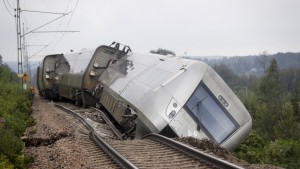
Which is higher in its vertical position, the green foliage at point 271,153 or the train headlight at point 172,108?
the train headlight at point 172,108

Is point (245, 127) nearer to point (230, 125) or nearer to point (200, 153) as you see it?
point (230, 125)

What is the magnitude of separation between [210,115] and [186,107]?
0.71 m

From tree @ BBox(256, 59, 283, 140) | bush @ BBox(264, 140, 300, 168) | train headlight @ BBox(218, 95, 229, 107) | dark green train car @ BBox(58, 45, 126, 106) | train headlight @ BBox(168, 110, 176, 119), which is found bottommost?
tree @ BBox(256, 59, 283, 140)

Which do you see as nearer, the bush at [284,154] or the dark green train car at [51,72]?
the bush at [284,154]

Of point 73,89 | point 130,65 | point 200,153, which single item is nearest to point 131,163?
point 200,153

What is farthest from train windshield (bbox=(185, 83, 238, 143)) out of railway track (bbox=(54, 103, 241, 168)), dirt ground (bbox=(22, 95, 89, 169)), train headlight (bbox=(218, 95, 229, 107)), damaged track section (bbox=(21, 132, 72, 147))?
damaged track section (bbox=(21, 132, 72, 147))

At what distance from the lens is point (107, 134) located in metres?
13.2

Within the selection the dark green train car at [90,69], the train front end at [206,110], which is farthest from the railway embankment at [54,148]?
the dark green train car at [90,69]

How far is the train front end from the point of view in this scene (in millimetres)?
10578

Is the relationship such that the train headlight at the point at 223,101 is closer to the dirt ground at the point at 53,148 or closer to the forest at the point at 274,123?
the dirt ground at the point at 53,148

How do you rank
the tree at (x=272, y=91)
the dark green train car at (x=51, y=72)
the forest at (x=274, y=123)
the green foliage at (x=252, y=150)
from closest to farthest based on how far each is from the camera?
1. the green foliage at (x=252, y=150)
2. the forest at (x=274, y=123)
3. the dark green train car at (x=51, y=72)
4. the tree at (x=272, y=91)

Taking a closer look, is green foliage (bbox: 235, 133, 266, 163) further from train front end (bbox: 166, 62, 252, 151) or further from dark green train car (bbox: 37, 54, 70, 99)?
dark green train car (bbox: 37, 54, 70, 99)

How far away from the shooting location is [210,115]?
36.0ft

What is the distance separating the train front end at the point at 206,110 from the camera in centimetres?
1058
